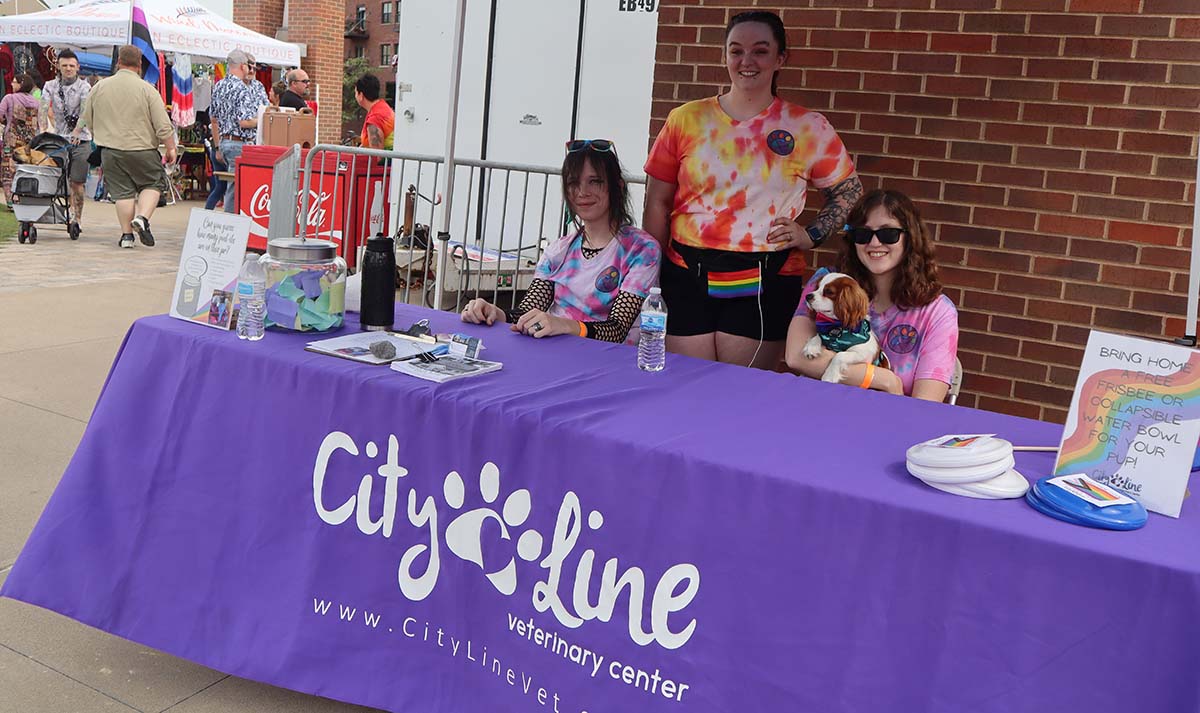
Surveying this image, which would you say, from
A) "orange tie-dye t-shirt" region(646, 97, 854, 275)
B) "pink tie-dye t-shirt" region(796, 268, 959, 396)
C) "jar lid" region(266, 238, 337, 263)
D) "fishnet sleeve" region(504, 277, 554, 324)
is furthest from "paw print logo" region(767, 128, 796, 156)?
"jar lid" region(266, 238, 337, 263)

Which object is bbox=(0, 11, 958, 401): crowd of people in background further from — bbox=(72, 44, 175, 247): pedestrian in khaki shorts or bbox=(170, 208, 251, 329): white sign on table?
bbox=(72, 44, 175, 247): pedestrian in khaki shorts

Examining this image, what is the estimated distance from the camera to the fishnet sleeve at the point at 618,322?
3230mm

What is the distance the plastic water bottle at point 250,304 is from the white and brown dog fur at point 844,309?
147cm

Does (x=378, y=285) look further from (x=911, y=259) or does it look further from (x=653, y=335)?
(x=911, y=259)

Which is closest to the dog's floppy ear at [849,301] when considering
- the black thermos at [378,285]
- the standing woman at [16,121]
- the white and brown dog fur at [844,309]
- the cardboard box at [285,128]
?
the white and brown dog fur at [844,309]

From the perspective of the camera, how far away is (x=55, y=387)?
17.1ft

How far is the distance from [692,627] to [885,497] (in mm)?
447

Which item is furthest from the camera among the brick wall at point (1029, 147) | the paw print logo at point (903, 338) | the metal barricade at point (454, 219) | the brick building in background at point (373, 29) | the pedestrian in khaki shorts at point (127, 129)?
the brick building in background at point (373, 29)

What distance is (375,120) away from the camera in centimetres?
849

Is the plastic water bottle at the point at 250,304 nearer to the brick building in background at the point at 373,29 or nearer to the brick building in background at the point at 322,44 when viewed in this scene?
the brick building in background at the point at 322,44

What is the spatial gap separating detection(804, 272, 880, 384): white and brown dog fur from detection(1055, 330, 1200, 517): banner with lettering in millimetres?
834

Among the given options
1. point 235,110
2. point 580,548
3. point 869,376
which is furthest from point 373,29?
point 580,548

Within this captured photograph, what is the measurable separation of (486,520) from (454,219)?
5.33 metres

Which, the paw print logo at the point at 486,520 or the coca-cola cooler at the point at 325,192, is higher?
the coca-cola cooler at the point at 325,192
